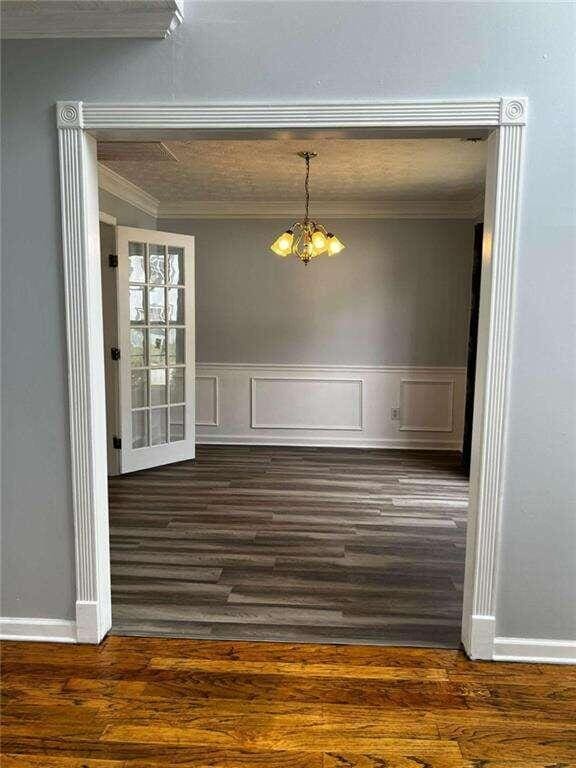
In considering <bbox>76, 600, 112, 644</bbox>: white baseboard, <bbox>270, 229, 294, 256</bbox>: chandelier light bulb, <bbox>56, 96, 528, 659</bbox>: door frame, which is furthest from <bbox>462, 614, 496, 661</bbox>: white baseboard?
<bbox>270, 229, 294, 256</bbox>: chandelier light bulb

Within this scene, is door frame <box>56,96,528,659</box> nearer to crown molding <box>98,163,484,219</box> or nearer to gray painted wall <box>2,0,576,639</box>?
gray painted wall <box>2,0,576,639</box>

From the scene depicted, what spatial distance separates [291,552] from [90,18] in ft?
8.89

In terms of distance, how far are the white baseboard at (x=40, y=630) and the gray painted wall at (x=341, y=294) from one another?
3606 millimetres

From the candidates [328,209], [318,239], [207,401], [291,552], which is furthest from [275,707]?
[328,209]

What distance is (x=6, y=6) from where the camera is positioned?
1.82m

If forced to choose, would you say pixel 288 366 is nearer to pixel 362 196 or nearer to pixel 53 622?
pixel 362 196

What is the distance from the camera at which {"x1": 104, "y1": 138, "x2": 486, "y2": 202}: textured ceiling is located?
11.4ft

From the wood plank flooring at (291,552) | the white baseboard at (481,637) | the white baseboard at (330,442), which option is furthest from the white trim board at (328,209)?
the white baseboard at (481,637)

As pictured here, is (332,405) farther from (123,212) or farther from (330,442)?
(123,212)

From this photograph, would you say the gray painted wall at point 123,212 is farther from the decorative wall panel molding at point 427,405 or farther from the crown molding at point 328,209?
the decorative wall panel molding at point 427,405

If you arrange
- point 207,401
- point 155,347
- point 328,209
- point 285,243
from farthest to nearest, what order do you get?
point 207,401, point 328,209, point 155,347, point 285,243

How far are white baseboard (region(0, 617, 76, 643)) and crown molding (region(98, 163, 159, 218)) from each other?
10.4 feet

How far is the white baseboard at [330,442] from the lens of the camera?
18.0 feet

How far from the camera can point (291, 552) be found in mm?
3059
